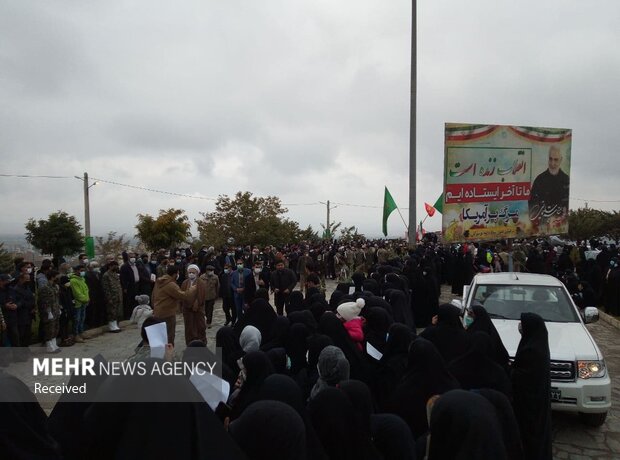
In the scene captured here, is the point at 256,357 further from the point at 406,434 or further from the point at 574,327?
the point at 574,327

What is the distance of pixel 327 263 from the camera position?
62.5 ft

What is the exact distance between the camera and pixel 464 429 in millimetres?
2162

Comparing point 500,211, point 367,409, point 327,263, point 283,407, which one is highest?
point 500,211

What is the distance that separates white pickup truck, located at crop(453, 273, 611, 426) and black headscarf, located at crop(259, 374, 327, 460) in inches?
117

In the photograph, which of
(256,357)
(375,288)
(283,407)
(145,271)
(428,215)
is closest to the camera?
(283,407)

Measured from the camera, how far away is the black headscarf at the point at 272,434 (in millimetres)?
2021

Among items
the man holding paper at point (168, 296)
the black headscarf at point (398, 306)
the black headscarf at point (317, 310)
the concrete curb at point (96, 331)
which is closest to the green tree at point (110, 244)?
the concrete curb at point (96, 331)

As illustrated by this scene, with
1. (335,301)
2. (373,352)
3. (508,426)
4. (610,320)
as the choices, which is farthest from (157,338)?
(610,320)

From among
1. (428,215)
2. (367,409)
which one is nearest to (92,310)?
(367,409)

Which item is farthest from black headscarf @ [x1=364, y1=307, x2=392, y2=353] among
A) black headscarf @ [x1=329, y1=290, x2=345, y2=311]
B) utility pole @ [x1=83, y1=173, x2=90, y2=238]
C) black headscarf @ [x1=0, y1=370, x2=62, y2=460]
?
utility pole @ [x1=83, y1=173, x2=90, y2=238]

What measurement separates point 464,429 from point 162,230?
22553mm

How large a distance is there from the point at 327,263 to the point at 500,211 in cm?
801

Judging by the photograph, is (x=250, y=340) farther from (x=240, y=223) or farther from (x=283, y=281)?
(x=240, y=223)

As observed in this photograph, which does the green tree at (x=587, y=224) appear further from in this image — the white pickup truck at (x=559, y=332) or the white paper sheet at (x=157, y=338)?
the white paper sheet at (x=157, y=338)
